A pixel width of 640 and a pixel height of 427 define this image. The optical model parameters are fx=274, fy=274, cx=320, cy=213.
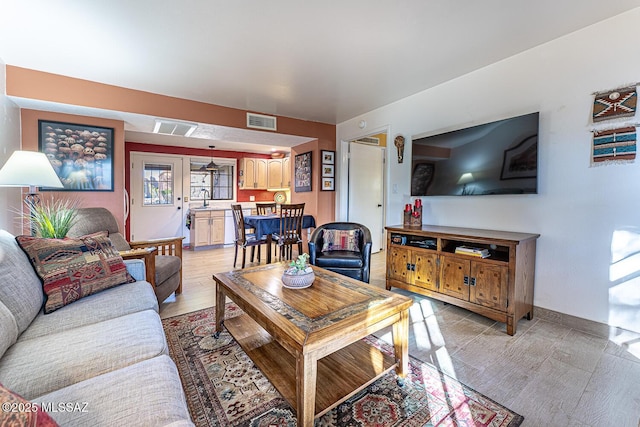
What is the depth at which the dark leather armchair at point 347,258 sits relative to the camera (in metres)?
2.90

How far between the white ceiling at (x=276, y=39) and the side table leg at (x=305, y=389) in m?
2.17

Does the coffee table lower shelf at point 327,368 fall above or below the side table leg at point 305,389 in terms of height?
below

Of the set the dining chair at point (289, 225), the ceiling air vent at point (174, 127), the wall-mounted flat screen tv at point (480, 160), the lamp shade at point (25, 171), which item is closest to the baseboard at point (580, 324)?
the wall-mounted flat screen tv at point (480, 160)

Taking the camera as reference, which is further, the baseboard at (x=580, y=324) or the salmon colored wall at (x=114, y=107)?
the salmon colored wall at (x=114, y=107)

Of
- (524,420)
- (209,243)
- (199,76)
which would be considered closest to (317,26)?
(199,76)

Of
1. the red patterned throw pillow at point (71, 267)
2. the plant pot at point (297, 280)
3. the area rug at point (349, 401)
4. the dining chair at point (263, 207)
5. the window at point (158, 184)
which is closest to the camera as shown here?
the area rug at point (349, 401)

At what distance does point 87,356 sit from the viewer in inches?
44.7

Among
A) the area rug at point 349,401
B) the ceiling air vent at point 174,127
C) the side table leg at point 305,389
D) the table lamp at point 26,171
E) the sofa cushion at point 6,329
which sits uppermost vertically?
the ceiling air vent at point 174,127

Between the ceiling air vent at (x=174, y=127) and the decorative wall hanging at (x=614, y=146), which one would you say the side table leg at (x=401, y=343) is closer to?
the decorative wall hanging at (x=614, y=146)

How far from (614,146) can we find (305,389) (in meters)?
2.74

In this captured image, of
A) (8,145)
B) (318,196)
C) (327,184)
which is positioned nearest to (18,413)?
(8,145)

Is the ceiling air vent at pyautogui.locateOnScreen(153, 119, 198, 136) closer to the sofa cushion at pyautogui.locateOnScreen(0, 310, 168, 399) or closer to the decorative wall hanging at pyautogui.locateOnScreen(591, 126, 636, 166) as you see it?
the sofa cushion at pyautogui.locateOnScreen(0, 310, 168, 399)

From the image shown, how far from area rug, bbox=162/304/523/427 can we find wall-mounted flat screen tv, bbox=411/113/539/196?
184 cm

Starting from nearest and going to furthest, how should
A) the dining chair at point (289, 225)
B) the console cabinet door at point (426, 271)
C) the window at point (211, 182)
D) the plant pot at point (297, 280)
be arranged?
1. the plant pot at point (297, 280)
2. the console cabinet door at point (426, 271)
3. the dining chair at point (289, 225)
4. the window at point (211, 182)
